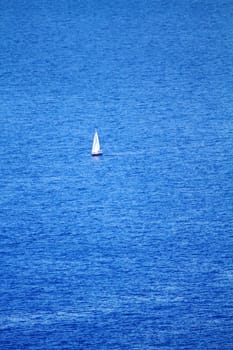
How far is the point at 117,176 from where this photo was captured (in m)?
3.48

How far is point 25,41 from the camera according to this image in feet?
15.8

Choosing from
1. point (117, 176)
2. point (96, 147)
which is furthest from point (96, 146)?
point (117, 176)

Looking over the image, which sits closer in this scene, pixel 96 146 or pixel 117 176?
pixel 117 176

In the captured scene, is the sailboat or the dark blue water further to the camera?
the sailboat

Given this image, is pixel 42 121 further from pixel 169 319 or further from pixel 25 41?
pixel 169 319

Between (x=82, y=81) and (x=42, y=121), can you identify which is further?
(x=82, y=81)

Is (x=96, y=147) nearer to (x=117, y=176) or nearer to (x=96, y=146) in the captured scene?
(x=96, y=146)

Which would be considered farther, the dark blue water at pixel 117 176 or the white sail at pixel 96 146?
the white sail at pixel 96 146

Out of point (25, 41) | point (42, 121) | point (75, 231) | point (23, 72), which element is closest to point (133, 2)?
point (25, 41)

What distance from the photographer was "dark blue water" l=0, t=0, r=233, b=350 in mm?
2621

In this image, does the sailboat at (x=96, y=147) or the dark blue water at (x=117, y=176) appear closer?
the dark blue water at (x=117, y=176)

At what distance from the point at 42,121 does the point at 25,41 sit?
42.4 inches

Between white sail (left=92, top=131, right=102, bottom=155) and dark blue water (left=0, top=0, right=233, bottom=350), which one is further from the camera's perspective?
white sail (left=92, top=131, right=102, bottom=155)

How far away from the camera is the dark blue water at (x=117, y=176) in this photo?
2621 millimetres
